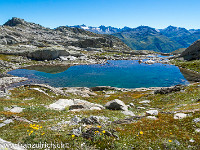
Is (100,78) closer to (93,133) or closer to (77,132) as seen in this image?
(77,132)

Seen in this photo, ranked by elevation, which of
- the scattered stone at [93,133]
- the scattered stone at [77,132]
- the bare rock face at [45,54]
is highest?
the bare rock face at [45,54]

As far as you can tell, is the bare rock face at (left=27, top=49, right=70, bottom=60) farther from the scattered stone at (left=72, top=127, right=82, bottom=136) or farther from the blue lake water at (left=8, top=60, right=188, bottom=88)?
the scattered stone at (left=72, top=127, right=82, bottom=136)

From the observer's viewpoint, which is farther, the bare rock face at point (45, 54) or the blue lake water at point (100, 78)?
the bare rock face at point (45, 54)

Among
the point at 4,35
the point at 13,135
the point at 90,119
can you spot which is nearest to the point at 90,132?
the point at 90,119

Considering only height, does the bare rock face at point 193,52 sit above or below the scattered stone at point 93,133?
above

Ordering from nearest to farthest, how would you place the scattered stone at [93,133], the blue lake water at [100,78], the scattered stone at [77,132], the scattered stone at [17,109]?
the scattered stone at [93,133]
the scattered stone at [77,132]
the scattered stone at [17,109]
the blue lake water at [100,78]

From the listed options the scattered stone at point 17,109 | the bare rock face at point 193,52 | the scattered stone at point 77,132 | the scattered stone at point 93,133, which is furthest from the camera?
the bare rock face at point 193,52

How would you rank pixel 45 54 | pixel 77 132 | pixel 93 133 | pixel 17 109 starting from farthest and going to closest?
pixel 45 54
pixel 17 109
pixel 77 132
pixel 93 133

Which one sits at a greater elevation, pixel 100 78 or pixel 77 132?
pixel 77 132

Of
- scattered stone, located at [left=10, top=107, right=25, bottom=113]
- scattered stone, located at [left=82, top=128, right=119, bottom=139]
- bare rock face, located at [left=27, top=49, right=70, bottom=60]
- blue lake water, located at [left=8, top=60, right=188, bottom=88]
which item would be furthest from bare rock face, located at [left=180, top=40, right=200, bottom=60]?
scattered stone, located at [left=10, top=107, right=25, bottom=113]

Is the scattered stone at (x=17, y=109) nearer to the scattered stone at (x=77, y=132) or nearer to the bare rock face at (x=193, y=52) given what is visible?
the scattered stone at (x=77, y=132)

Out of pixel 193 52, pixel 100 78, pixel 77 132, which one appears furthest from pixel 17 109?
pixel 193 52

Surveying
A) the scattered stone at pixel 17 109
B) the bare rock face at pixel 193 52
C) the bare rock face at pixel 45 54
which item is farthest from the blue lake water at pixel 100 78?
the bare rock face at pixel 193 52

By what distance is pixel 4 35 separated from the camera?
173625mm
